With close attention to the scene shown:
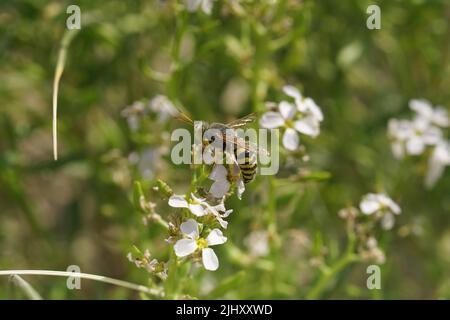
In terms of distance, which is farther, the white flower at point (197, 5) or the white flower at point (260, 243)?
the white flower at point (260, 243)

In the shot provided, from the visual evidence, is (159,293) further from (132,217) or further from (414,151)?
(414,151)

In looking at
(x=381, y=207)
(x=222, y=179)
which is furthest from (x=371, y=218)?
(x=222, y=179)

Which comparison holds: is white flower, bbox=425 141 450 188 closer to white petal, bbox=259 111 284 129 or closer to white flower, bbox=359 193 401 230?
white flower, bbox=359 193 401 230

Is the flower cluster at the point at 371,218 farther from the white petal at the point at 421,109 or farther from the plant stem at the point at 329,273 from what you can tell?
the white petal at the point at 421,109

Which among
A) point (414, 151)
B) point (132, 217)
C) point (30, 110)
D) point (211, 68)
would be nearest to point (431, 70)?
point (414, 151)

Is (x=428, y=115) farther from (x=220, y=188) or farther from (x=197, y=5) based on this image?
(x=220, y=188)

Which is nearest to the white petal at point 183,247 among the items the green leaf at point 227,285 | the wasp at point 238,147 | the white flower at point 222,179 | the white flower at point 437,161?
the white flower at point 222,179

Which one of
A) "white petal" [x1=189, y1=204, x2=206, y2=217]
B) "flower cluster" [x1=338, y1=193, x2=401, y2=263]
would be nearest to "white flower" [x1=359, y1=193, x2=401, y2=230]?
"flower cluster" [x1=338, y1=193, x2=401, y2=263]
